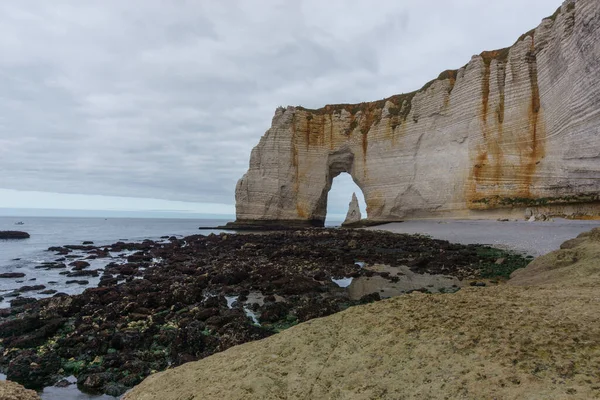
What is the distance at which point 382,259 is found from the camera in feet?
52.1

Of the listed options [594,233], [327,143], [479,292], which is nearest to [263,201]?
[327,143]

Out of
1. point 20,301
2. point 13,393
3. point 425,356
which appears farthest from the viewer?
point 20,301

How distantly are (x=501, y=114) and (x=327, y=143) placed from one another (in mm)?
21713

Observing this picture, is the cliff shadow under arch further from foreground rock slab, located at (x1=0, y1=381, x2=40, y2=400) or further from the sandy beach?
foreground rock slab, located at (x1=0, y1=381, x2=40, y2=400)

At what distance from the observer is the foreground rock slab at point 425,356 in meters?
2.67

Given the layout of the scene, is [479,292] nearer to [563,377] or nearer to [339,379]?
[563,377]

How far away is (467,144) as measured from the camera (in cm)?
3164

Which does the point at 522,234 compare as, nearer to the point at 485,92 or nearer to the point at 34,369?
the point at 485,92

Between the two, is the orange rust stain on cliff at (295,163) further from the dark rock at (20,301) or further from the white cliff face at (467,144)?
the dark rock at (20,301)

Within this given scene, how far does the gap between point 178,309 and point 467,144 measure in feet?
101

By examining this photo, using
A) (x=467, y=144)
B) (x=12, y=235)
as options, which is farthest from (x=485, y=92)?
(x=12, y=235)

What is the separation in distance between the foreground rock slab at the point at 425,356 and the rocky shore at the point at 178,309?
1.96 metres

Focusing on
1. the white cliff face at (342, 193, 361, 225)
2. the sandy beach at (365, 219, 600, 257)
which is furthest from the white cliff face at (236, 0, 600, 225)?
the white cliff face at (342, 193, 361, 225)

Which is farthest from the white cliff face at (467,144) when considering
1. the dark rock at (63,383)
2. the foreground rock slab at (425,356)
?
the dark rock at (63,383)
